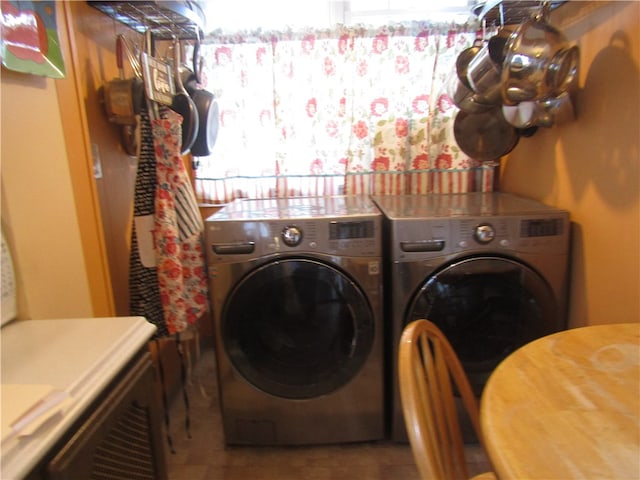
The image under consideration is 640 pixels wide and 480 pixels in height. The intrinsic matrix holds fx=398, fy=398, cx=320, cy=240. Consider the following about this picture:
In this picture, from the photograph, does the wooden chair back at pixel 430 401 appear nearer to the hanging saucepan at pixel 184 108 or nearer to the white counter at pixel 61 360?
the white counter at pixel 61 360

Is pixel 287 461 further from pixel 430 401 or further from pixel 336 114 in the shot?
pixel 336 114

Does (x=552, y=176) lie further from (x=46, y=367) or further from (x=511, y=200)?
(x=46, y=367)

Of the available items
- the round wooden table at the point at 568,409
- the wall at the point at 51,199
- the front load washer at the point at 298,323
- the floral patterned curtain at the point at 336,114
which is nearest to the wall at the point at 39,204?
the wall at the point at 51,199

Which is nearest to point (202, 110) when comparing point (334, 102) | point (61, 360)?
point (334, 102)

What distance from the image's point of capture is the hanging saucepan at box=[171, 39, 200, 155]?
1.61 metres

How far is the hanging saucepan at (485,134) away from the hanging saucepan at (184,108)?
4.13 feet

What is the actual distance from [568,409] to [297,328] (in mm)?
1029

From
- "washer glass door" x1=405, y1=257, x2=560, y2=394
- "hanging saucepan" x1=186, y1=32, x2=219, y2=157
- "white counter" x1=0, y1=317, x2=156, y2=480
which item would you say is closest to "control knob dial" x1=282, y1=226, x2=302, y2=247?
"washer glass door" x1=405, y1=257, x2=560, y2=394

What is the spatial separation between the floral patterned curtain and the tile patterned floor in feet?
4.04

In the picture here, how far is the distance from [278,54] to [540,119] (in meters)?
1.28

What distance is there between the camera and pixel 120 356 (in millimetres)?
861

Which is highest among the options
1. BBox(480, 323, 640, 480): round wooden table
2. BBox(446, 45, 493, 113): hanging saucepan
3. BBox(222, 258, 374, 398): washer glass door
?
BBox(446, 45, 493, 113): hanging saucepan

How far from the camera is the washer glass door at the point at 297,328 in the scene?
4.92 feet

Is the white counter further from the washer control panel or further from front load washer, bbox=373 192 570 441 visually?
front load washer, bbox=373 192 570 441
